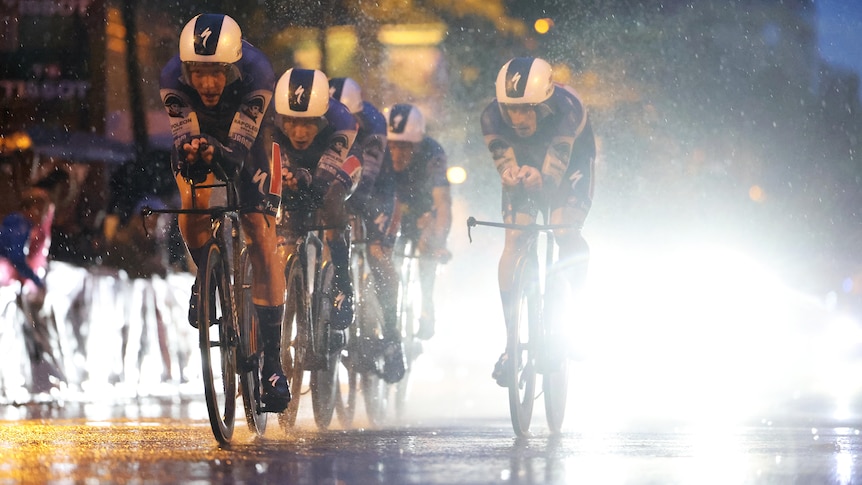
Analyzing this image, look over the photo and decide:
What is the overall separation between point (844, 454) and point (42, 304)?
896 centimetres

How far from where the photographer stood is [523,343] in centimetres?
1142

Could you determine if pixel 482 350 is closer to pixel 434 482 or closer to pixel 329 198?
pixel 329 198

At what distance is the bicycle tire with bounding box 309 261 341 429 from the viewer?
1263 centimetres

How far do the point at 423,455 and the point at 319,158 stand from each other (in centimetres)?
387

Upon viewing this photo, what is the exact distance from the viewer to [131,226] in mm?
23688

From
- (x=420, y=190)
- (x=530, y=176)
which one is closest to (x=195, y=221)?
(x=530, y=176)

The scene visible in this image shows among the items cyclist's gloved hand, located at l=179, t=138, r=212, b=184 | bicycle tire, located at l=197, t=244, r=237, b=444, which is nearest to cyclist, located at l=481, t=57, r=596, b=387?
bicycle tire, located at l=197, t=244, r=237, b=444

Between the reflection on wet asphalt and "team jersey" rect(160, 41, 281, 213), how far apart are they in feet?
4.80

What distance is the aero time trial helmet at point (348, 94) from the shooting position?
14711mm

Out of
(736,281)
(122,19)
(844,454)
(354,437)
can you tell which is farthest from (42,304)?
(122,19)

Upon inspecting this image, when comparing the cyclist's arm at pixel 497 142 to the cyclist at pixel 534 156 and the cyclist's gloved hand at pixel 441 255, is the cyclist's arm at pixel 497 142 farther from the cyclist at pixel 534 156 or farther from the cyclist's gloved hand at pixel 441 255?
the cyclist's gloved hand at pixel 441 255

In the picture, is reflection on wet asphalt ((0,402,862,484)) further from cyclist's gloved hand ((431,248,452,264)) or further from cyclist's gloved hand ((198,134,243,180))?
cyclist's gloved hand ((431,248,452,264))

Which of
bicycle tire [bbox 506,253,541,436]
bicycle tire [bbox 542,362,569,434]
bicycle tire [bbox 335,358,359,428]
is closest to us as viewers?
bicycle tire [bbox 506,253,541,436]

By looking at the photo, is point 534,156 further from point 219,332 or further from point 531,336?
point 219,332
